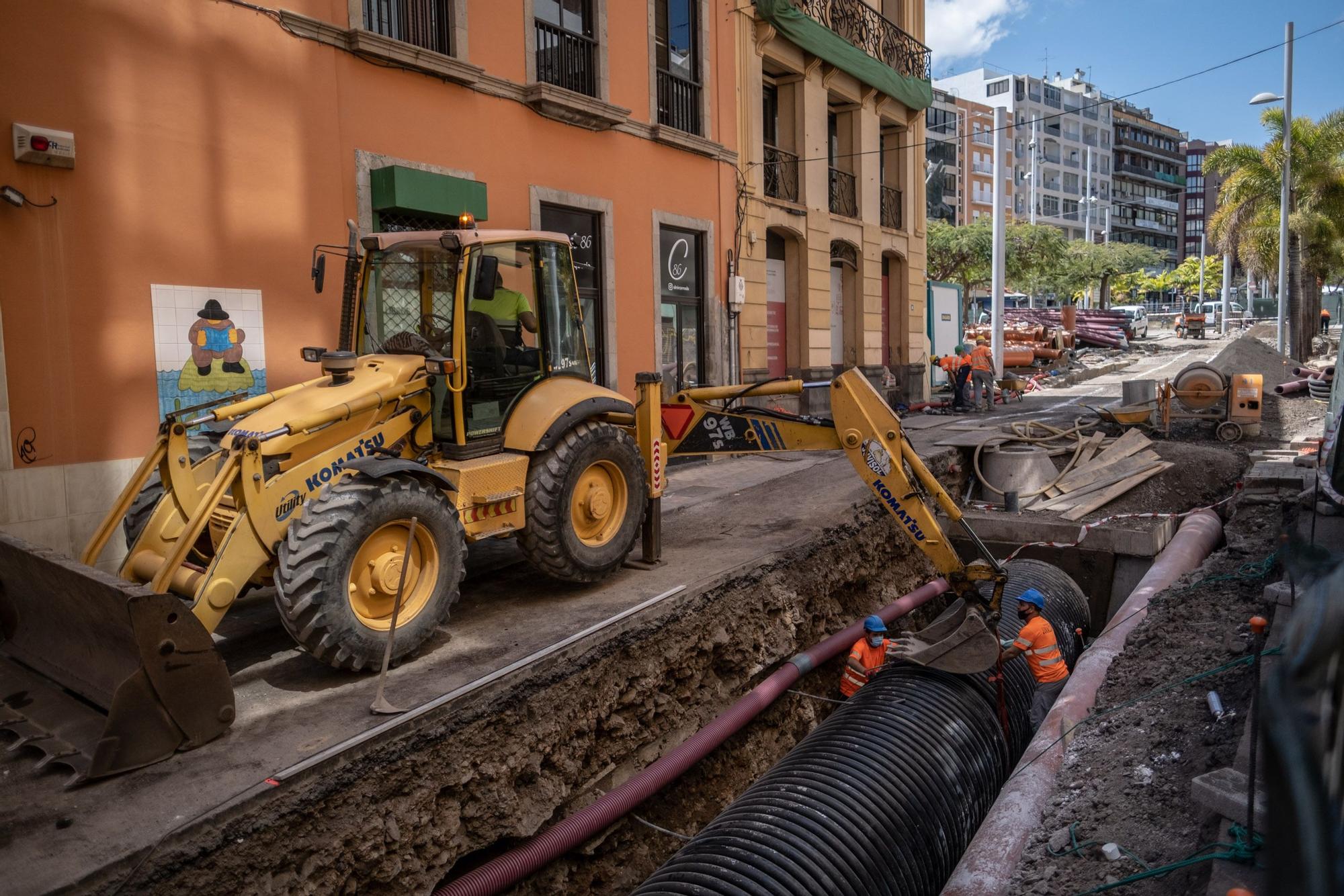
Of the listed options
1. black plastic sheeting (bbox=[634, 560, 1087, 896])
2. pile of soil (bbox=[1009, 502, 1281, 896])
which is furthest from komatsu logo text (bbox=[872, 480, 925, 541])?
pile of soil (bbox=[1009, 502, 1281, 896])

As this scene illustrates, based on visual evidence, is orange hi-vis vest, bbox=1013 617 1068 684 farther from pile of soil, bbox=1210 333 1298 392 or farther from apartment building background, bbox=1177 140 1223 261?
apartment building background, bbox=1177 140 1223 261

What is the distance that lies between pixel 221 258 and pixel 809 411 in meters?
10.7

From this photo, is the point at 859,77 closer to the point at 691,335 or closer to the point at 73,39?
the point at 691,335

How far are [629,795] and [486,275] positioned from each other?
330cm

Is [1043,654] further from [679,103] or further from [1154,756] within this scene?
[679,103]

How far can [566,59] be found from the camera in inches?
477

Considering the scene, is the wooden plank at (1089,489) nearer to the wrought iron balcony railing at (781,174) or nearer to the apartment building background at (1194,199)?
the wrought iron balcony railing at (781,174)

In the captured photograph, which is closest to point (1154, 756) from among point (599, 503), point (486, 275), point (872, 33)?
point (599, 503)

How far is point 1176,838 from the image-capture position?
3.77 m

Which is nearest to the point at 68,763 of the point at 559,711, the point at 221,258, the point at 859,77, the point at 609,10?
the point at 559,711

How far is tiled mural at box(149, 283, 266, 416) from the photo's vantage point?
311 inches

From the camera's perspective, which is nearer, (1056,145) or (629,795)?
(629,795)

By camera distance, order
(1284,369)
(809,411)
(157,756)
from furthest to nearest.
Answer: (1284,369)
(809,411)
(157,756)

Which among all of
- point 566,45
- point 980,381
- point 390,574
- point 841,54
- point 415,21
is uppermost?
point 841,54
